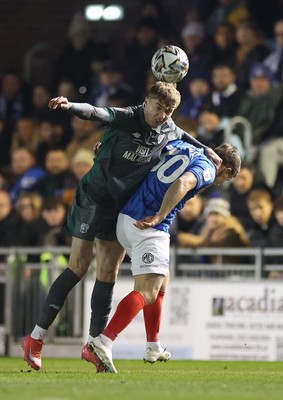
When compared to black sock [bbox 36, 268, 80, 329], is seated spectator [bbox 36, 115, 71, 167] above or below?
above

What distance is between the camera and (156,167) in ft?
33.0

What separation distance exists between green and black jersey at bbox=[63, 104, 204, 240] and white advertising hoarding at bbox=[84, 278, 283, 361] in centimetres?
421

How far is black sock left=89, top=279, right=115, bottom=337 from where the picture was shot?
1034 cm

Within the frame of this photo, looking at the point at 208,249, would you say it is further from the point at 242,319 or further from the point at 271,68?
the point at 271,68

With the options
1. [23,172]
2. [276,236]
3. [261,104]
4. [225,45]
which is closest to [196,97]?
[225,45]

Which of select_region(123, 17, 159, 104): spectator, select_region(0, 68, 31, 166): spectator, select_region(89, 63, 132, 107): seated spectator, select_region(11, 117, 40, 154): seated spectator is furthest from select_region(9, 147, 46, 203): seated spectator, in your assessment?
select_region(123, 17, 159, 104): spectator

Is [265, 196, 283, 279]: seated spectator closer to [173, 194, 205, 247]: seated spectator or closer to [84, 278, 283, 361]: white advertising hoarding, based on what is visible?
[84, 278, 283, 361]: white advertising hoarding

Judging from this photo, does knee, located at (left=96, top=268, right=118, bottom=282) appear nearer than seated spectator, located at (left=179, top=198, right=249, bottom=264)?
Yes

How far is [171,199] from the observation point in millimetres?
9492

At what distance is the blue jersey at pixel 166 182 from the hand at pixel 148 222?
12 cm

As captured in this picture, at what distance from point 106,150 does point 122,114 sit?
519 mm

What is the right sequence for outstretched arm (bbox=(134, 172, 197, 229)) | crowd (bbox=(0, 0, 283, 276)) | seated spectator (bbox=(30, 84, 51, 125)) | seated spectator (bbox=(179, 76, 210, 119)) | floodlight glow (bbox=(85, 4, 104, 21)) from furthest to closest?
floodlight glow (bbox=(85, 4, 104, 21))
seated spectator (bbox=(30, 84, 51, 125))
seated spectator (bbox=(179, 76, 210, 119))
crowd (bbox=(0, 0, 283, 276))
outstretched arm (bbox=(134, 172, 197, 229))

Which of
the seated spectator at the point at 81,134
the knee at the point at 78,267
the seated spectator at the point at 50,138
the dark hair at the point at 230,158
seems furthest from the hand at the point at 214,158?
the seated spectator at the point at 50,138

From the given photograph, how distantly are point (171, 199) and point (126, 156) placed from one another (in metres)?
0.82
